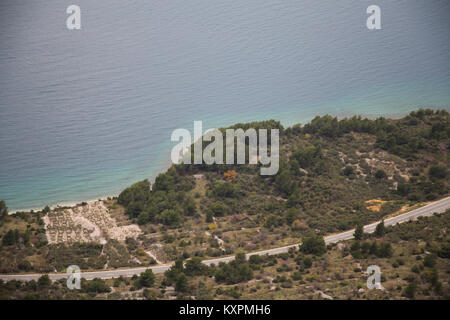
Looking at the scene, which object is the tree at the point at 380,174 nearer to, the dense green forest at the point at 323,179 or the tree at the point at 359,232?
the dense green forest at the point at 323,179

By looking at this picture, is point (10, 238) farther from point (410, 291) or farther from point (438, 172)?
point (438, 172)

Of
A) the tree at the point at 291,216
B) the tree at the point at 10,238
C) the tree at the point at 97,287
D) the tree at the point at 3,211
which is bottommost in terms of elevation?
the tree at the point at 97,287

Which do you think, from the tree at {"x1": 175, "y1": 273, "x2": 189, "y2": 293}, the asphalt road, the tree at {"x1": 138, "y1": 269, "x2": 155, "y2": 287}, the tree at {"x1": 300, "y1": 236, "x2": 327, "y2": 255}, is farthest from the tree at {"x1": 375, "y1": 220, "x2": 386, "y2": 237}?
the tree at {"x1": 138, "y1": 269, "x2": 155, "y2": 287}

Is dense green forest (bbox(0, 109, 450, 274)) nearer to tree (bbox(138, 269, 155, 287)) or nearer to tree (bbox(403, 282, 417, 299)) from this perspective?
tree (bbox(138, 269, 155, 287))

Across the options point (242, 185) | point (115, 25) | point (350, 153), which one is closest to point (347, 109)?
point (350, 153)

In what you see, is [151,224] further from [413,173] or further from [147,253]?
[413,173]

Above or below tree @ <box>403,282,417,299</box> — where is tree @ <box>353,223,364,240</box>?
above

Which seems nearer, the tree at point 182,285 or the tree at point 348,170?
the tree at point 182,285

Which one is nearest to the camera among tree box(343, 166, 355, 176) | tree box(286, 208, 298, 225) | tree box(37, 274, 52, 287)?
tree box(37, 274, 52, 287)

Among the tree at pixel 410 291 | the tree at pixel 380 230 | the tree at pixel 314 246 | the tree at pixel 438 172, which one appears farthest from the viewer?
the tree at pixel 438 172

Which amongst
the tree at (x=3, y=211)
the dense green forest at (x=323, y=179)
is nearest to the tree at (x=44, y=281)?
the dense green forest at (x=323, y=179)

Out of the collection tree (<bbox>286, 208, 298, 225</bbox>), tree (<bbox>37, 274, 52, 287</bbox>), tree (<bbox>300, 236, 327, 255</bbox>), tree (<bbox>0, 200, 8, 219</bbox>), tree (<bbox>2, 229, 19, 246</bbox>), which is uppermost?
tree (<bbox>0, 200, 8, 219</bbox>)
